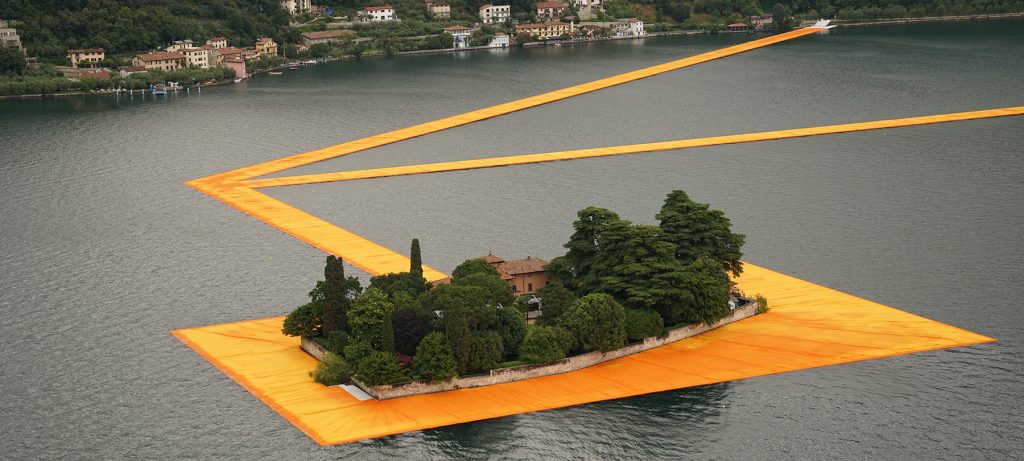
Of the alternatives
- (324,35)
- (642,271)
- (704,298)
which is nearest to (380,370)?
(642,271)

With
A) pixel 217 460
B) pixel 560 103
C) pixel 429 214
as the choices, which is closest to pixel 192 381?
pixel 217 460

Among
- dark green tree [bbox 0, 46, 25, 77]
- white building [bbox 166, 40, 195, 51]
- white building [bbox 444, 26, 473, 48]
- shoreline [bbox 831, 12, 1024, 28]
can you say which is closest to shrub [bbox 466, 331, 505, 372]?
dark green tree [bbox 0, 46, 25, 77]

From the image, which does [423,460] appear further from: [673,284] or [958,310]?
[958,310]

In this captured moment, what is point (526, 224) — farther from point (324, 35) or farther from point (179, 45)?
point (324, 35)

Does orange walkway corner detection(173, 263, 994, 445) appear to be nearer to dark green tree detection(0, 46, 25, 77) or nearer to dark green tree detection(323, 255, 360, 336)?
dark green tree detection(323, 255, 360, 336)

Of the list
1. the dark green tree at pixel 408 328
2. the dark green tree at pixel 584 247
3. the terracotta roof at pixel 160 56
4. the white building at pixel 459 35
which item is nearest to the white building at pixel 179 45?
the terracotta roof at pixel 160 56

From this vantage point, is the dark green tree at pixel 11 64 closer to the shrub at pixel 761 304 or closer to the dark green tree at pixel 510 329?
the dark green tree at pixel 510 329
